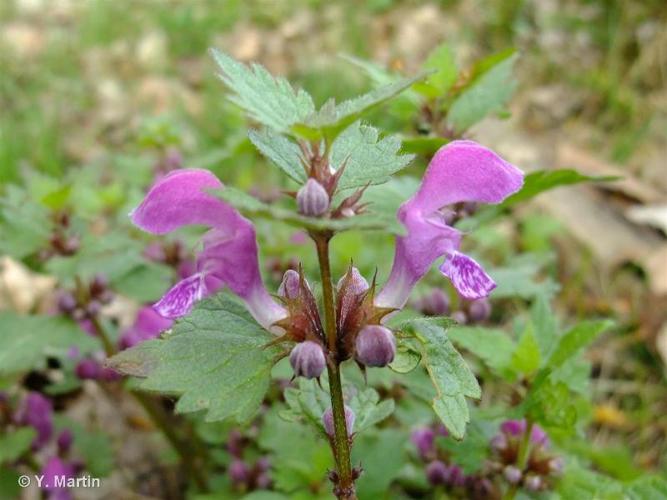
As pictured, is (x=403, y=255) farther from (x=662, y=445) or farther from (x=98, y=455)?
(x=662, y=445)

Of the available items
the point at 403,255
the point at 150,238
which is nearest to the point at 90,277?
the point at 150,238

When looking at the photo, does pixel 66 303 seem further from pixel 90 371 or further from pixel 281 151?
pixel 281 151

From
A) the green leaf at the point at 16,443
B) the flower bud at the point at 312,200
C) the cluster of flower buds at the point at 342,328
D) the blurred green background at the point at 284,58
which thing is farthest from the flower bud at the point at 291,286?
the blurred green background at the point at 284,58

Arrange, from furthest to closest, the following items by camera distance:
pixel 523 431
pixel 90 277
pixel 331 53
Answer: pixel 331 53, pixel 90 277, pixel 523 431

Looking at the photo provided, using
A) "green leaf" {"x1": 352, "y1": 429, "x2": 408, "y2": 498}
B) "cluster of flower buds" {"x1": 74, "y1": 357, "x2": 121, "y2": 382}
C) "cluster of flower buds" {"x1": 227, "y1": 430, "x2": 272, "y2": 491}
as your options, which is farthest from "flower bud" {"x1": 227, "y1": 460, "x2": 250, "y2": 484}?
"cluster of flower buds" {"x1": 74, "y1": 357, "x2": 121, "y2": 382}

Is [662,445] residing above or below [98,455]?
below
